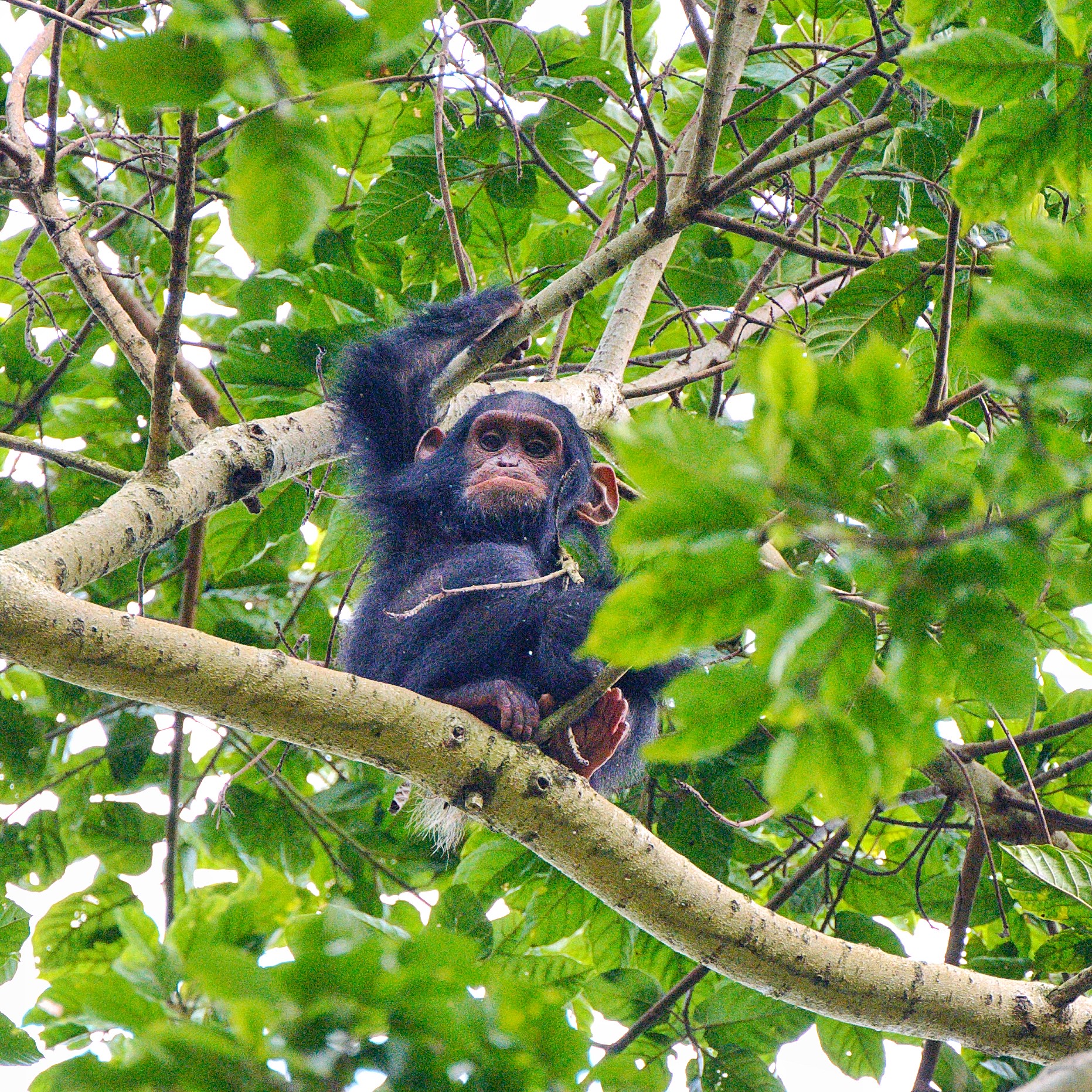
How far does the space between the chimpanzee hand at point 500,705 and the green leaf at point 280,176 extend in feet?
5.35

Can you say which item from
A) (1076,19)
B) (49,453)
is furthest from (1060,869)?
(49,453)

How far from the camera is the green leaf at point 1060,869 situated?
2.99 m

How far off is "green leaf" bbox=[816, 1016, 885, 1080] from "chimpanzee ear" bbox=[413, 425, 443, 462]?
6.68ft

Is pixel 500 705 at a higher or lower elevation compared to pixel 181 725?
lower

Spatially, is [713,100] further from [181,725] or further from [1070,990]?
[181,725]

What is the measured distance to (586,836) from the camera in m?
2.32

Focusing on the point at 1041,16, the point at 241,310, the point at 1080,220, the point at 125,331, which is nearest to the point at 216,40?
the point at 1080,220

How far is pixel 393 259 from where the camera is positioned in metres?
4.23

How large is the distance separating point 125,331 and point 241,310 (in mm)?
1175

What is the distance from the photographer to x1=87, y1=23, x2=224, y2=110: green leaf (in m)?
0.84

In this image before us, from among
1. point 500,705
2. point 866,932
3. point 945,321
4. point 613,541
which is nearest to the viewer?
point 613,541

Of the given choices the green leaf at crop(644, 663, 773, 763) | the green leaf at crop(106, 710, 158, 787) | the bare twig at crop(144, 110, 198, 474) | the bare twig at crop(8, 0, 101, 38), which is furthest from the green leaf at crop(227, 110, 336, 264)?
the green leaf at crop(106, 710, 158, 787)

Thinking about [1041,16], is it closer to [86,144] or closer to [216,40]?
[216,40]

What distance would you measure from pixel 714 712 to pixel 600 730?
1.73 m
